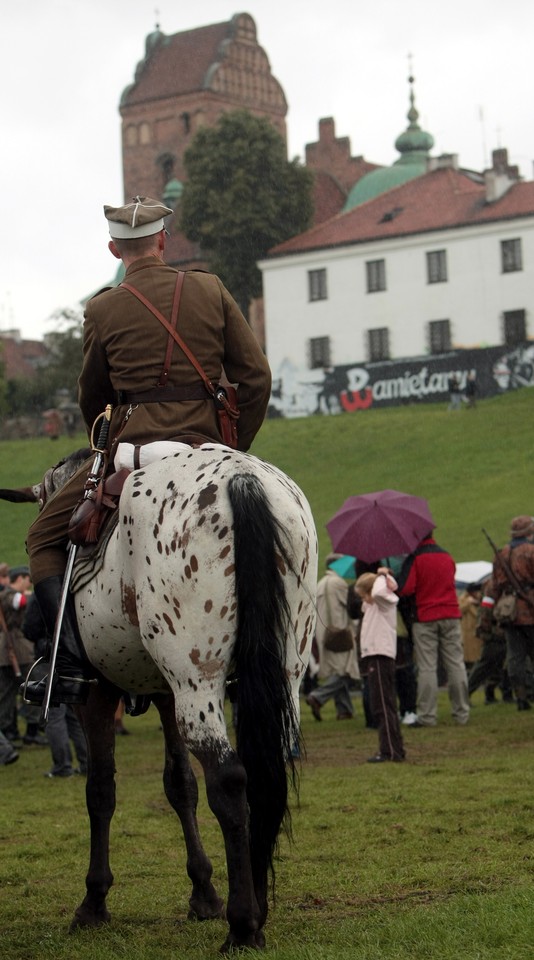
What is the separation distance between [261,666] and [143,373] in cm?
155

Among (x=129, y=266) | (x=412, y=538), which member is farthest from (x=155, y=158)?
(x=129, y=266)

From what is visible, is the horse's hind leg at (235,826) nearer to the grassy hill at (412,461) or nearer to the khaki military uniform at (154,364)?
the khaki military uniform at (154,364)

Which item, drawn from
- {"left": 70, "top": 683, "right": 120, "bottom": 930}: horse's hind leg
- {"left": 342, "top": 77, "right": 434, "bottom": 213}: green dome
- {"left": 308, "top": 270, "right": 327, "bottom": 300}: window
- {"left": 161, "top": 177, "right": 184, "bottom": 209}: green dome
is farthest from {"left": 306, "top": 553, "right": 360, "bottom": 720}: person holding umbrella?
{"left": 161, "top": 177, "right": 184, "bottom": 209}: green dome

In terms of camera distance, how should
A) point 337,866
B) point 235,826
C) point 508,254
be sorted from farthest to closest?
point 508,254 < point 337,866 < point 235,826

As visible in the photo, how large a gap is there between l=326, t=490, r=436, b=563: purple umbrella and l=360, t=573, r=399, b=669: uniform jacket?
47.2 inches

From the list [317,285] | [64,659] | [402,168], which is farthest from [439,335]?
[64,659]

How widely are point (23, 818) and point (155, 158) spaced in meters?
108

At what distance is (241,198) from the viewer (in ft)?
281

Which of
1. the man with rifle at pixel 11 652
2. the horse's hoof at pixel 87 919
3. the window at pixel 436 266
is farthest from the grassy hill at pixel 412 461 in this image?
the horse's hoof at pixel 87 919

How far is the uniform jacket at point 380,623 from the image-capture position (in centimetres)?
1563

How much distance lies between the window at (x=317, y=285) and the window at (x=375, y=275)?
8.81 feet

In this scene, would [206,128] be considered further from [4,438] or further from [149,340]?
[149,340]

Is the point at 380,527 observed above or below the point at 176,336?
below

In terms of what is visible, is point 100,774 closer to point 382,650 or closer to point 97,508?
point 97,508
